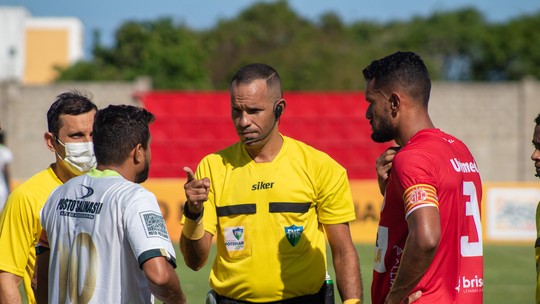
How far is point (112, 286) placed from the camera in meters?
4.38

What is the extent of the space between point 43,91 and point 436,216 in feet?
121

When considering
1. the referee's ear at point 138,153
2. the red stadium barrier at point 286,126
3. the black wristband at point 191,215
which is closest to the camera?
the referee's ear at point 138,153

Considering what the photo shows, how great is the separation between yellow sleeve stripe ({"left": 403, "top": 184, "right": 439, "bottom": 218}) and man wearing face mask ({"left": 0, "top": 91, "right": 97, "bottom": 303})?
2190 millimetres

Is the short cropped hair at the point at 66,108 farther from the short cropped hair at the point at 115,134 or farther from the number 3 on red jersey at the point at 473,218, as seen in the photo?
the number 3 on red jersey at the point at 473,218

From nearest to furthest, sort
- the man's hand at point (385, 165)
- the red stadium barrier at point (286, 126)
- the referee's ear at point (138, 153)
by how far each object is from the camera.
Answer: the referee's ear at point (138, 153) < the man's hand at point (385, 165) < the red stadium barrier at point (286, 126)

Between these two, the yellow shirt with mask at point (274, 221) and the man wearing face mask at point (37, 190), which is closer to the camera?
the man wearing face mask at point (37, 190)

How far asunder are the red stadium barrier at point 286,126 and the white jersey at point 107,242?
27486 millimetres

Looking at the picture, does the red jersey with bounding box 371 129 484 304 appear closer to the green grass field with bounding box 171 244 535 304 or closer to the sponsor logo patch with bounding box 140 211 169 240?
the sponsor logo patch with bounding box 140 211 169 240

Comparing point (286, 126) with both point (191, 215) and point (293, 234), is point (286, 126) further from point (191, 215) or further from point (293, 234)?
point (191, 215)

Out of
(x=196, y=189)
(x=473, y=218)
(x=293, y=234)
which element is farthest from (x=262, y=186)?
(x=473, y=218)

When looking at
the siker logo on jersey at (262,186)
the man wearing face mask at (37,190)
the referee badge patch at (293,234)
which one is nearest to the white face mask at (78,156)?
the man wearing face mask at (37,190)

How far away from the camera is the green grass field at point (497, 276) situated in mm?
12523

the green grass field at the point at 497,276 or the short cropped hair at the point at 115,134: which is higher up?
the short cropped hair at the point at 115,134

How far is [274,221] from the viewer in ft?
17.6
